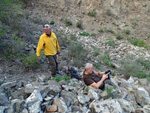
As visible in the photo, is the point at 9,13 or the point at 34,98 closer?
the point at 34,98

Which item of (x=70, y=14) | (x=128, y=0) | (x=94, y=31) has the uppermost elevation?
(x=128, y=0)

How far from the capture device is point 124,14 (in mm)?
13164

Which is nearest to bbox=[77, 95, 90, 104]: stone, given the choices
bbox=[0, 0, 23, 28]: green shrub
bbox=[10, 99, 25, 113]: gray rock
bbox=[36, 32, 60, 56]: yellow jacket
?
bbox=[10, 99, 25, 113]: gray rock

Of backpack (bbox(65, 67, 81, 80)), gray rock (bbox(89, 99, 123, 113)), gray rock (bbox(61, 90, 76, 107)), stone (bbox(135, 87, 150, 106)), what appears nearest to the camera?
gray rock (bbox(89, 99, 123, 113))

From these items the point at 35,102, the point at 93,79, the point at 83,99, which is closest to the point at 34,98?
the point at 35,102

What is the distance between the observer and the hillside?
8.36 feet

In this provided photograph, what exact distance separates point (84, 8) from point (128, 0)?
509cm

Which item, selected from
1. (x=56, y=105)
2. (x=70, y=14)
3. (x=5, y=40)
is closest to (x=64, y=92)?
(x=56, y=105)

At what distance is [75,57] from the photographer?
5.75m

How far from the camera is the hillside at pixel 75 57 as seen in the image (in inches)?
100

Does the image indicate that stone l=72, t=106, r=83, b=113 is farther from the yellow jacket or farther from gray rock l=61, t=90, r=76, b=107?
the yellow jacket

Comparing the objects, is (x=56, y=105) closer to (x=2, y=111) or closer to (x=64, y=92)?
(x=64, y=92)

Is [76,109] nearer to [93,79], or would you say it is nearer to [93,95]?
[93,95]

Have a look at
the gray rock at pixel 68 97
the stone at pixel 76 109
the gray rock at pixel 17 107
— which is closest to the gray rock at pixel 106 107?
the stone at pixel 76 109
